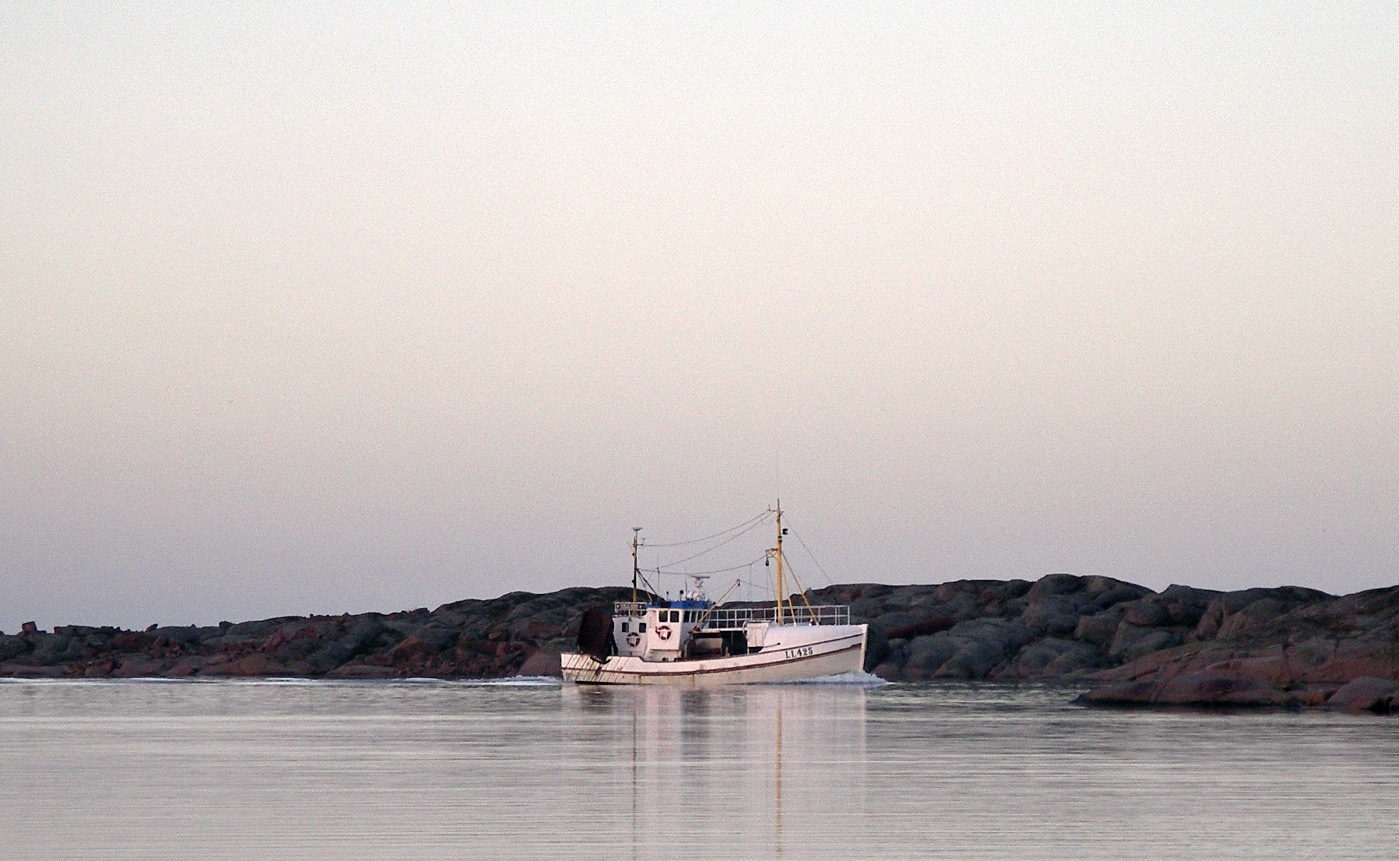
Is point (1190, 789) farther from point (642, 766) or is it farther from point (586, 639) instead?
point (586, 639)

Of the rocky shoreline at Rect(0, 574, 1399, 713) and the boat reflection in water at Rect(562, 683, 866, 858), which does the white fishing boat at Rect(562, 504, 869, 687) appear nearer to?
the rocky shoreline at Rect(0, 574, 1399, 713)

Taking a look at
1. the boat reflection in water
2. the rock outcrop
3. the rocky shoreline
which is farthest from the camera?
the rock outcrop

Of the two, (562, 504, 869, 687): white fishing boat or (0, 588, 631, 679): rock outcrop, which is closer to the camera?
(562, 504, 869, 687): white fishing boat

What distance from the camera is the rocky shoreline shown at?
71.9 m

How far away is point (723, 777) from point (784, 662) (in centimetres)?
6713

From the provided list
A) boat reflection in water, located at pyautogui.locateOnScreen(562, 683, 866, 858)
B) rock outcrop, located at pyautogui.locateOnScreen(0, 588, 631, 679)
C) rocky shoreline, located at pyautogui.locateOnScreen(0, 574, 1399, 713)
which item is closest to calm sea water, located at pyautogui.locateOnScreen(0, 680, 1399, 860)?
boat reflection in water, located at pyautogui.locateOnScreen(562, 683, 866, 858)

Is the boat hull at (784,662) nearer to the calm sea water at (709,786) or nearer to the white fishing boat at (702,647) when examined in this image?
the white fishing boat at (702,647)

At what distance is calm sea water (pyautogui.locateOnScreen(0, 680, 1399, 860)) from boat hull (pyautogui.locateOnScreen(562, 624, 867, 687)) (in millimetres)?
39224

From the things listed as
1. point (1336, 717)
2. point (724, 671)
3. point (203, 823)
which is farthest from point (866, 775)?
point (724, 671)

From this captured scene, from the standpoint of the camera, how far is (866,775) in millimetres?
34531

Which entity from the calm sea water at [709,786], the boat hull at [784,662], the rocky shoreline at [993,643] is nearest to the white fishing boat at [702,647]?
the boat hull at [784,662]

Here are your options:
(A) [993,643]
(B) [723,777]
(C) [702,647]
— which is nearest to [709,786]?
(B) [723,777]

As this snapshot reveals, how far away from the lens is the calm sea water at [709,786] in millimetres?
23453

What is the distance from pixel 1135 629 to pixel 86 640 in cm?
9937
